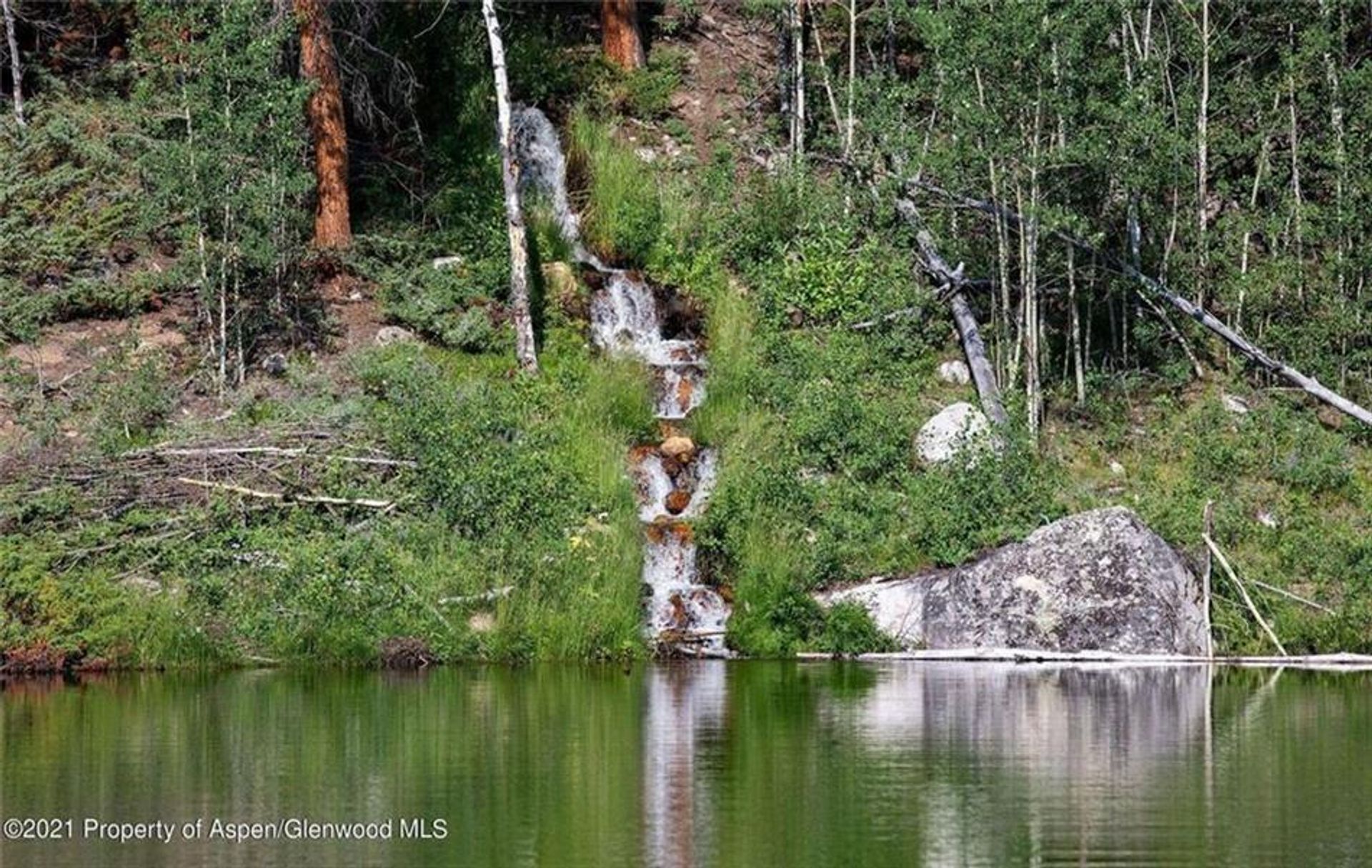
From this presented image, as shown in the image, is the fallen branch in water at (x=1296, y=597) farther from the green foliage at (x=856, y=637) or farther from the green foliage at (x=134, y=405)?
the green foliage at (x=134, y=405)

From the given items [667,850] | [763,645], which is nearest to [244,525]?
[763,645]

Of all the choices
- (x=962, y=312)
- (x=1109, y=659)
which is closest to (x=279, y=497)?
(x=1109, y=659)

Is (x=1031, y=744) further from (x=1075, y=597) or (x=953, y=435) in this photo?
(x=953, y=435)

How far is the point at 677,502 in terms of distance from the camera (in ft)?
93.0

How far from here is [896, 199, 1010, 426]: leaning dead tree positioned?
98.7 feet

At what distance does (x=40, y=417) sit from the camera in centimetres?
2872

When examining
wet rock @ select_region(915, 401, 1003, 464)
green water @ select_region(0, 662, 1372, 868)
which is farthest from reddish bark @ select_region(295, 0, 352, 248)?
green water @ select_region(0, 662, 1372, 868)

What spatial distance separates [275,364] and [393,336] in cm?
165

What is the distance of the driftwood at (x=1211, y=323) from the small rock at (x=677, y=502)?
571 centimetres

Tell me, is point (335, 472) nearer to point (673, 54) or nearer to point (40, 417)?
point (40, 417)

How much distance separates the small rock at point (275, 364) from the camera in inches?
1220

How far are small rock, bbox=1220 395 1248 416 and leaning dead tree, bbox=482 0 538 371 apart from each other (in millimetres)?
9168

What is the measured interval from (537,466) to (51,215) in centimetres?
959

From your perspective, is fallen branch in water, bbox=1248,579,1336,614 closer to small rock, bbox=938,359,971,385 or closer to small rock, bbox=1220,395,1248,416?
small rock, bbox=1220,395,1248,416
